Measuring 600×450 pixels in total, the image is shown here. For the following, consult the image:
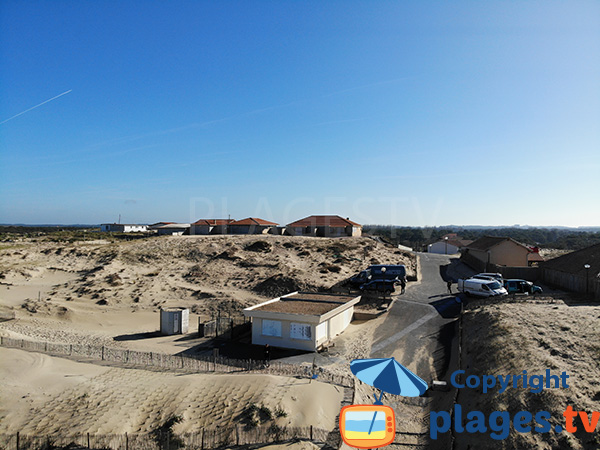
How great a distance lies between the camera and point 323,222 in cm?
7219

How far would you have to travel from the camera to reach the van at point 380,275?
116 feet

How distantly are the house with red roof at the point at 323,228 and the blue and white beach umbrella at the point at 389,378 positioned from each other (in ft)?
188

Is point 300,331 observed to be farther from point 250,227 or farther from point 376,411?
point 250,227

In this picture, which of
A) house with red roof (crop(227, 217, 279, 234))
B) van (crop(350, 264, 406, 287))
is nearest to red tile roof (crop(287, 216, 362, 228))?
house with red roof (crop(227, 217, 279, 234))

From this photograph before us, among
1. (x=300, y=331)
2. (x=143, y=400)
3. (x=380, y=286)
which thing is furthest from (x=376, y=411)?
(x=380, y=286)

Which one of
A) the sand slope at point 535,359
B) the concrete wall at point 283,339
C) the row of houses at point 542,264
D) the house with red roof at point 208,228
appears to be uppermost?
the house with red roof at point 208,228

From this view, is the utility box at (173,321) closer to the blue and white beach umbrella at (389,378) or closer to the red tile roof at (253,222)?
the blue and white beach umbrella at (389,378)

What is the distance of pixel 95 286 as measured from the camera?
38469 mm

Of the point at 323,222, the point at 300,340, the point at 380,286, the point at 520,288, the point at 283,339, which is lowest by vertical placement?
the point at 283,339

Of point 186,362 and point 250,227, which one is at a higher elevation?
point 250,227

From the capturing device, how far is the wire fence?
1227 centimetres

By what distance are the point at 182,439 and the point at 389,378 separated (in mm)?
7096

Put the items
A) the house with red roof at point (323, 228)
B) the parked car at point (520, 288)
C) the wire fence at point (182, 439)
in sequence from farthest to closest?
the house with red roof at point (323, 228)
the parked car at point (520, 288)
the wire fence at point (182, 439)

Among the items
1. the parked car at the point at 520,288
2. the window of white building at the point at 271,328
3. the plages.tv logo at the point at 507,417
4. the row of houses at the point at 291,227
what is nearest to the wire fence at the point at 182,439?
the plages.tv logo at the point at 507,417
